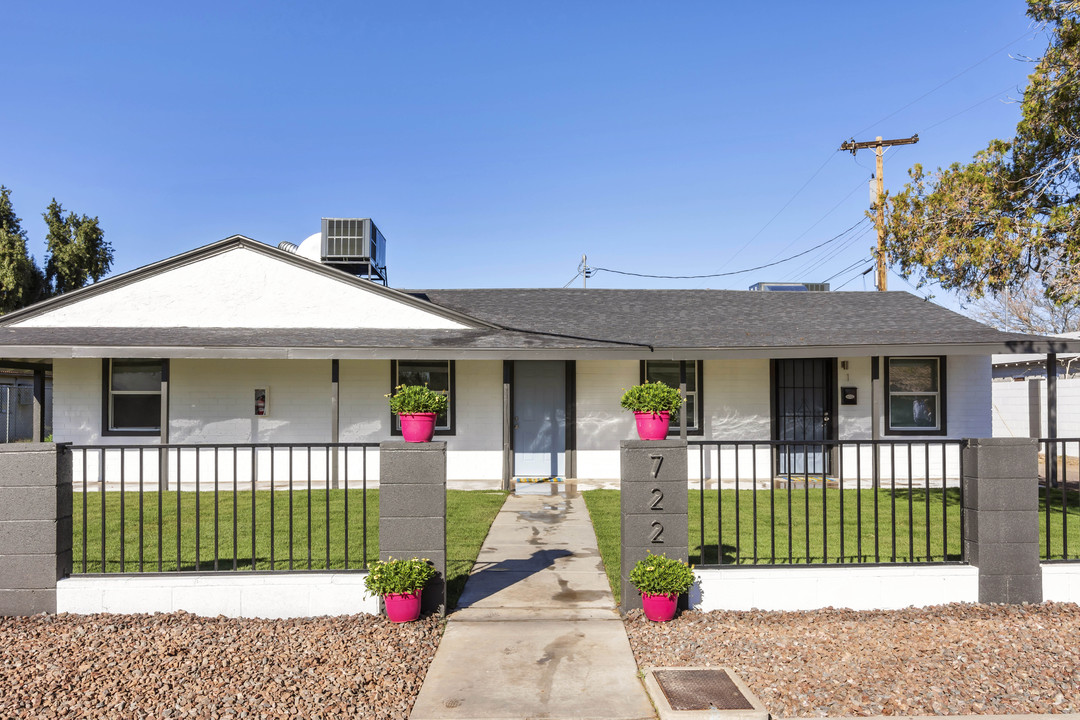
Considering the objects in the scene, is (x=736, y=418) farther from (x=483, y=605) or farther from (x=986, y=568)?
(x=483, y=605)

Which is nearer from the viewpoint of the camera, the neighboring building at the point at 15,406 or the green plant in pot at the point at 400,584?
the green plant in pot at the point at 400,584

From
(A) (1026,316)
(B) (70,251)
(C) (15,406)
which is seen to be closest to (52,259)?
(B) (70,251)

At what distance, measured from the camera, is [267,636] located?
176 inches

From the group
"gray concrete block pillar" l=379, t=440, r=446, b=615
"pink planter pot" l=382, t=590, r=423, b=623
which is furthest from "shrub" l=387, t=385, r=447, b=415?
"pink planter pot" l=382, t=590, r=423, b=623

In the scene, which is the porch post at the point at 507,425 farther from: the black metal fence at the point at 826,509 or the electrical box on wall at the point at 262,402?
the electrical box on wall at the point at 262,402

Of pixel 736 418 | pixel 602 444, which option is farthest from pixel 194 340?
pixel 736 418

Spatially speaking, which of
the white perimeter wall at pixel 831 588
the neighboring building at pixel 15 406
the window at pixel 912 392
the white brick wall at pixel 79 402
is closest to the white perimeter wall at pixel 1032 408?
the window at pixel 912 392

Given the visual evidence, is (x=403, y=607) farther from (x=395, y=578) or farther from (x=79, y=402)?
(x=79, y=402)

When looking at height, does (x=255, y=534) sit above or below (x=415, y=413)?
below

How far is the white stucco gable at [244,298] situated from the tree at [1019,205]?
7542mm

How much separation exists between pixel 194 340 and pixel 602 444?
731cm

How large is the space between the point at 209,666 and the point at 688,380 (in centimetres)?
980

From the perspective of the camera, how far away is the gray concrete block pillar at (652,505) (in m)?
4.85

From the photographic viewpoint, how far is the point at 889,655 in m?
4.14
